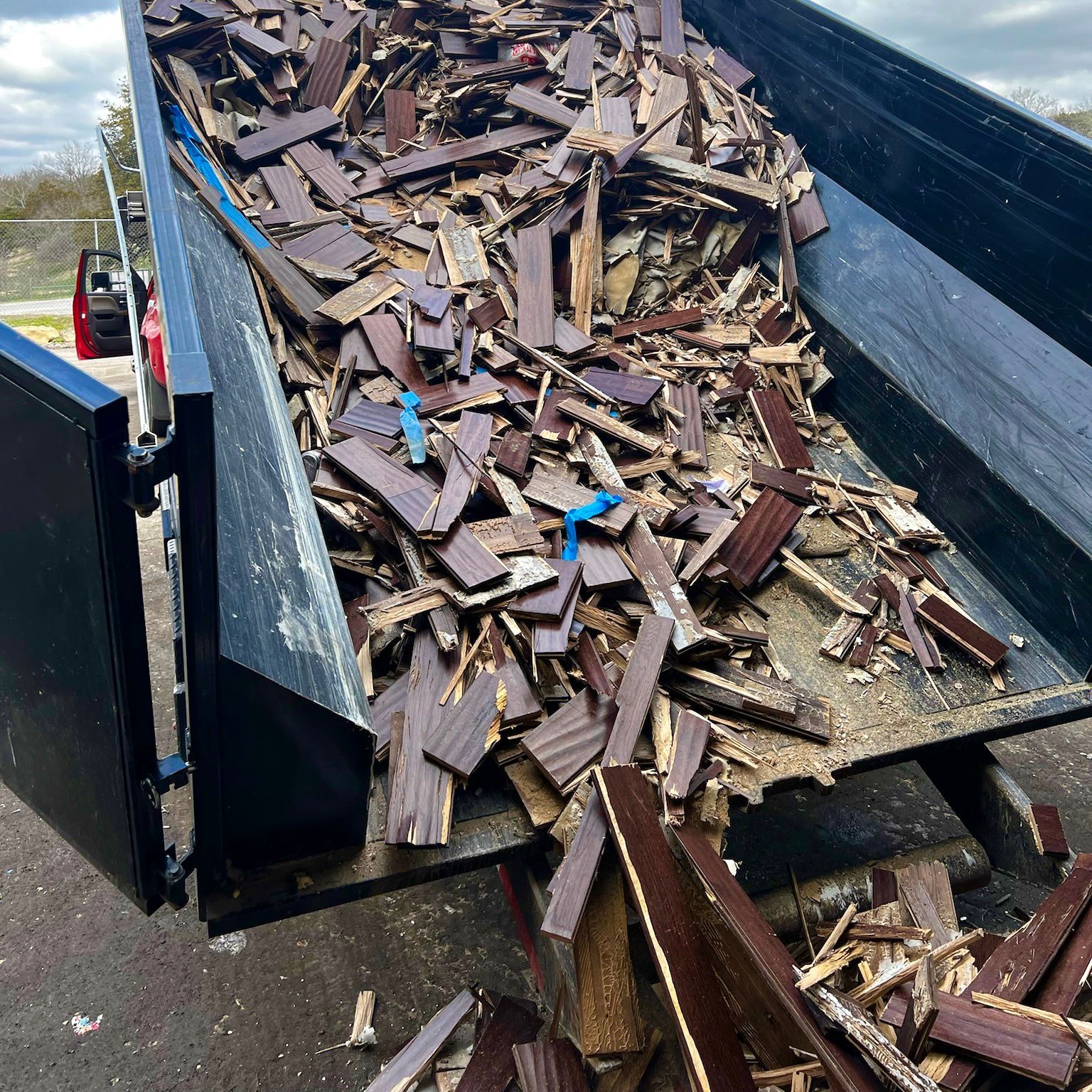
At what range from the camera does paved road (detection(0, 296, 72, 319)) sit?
51.0 feet

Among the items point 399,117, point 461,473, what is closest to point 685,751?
point 461,473

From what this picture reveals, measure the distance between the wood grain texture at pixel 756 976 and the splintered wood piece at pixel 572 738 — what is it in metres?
0.26

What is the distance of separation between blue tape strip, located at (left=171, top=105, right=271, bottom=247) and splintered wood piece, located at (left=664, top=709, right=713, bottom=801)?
253cm

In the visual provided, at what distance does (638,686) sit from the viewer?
74.8 inches

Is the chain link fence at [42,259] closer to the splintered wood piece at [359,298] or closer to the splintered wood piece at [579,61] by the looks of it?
the splintered wood piece at [579,61]

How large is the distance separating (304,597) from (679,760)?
35.3 inches

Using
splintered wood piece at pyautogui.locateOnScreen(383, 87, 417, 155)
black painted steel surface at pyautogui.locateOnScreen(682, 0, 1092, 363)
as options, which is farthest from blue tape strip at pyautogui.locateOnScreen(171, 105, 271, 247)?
black painted steel surface at pyautogui.locateOnScreen(682, 0, 1092, 363)

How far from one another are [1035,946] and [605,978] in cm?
85

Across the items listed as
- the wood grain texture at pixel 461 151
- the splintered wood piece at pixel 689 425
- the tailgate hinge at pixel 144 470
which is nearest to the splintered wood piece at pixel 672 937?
the tailgate hinge at pixel 144 470

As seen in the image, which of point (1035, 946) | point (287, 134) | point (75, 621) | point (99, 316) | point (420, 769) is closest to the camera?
point (75, 621)

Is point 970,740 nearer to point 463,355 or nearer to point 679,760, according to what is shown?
point 679,760

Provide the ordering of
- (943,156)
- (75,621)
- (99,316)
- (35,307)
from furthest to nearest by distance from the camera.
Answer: (35,307), (99,316), (943,156), (75,621)

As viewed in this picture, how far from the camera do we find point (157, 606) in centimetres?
425

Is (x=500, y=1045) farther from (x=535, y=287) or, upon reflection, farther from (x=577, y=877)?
(x=535, y=287)
